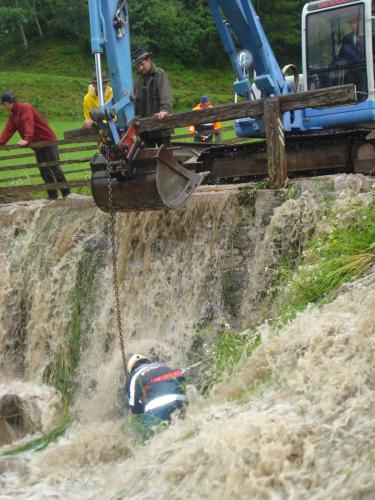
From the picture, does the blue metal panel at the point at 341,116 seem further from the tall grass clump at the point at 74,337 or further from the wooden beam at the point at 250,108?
the tall grass clump at the point at 74,337

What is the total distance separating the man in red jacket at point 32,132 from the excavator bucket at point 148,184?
3296 mm

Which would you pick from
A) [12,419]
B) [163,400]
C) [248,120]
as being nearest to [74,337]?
[12,419]

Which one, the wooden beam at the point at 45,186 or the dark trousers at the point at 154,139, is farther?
the wooden beam at the point at 45,186

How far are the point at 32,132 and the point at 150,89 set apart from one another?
8.07 feet

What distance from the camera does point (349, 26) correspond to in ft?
29.5

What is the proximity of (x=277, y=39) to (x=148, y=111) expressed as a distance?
33.9 m

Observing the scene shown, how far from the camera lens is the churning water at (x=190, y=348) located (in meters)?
4.04

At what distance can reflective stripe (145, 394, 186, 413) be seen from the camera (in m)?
5.05

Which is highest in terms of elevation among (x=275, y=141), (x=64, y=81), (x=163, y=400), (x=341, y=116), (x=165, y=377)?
(x=64, y=81)

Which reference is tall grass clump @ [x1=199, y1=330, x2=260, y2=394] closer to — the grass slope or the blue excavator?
the blue excavator

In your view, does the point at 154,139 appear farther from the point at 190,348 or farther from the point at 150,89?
the point at 190,348

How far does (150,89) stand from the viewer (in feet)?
26.7

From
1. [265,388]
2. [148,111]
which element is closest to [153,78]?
[148,111]

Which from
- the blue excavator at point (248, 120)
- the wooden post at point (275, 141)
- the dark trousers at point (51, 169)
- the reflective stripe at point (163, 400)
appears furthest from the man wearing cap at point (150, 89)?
the reflective stripe at point (163, 400)
